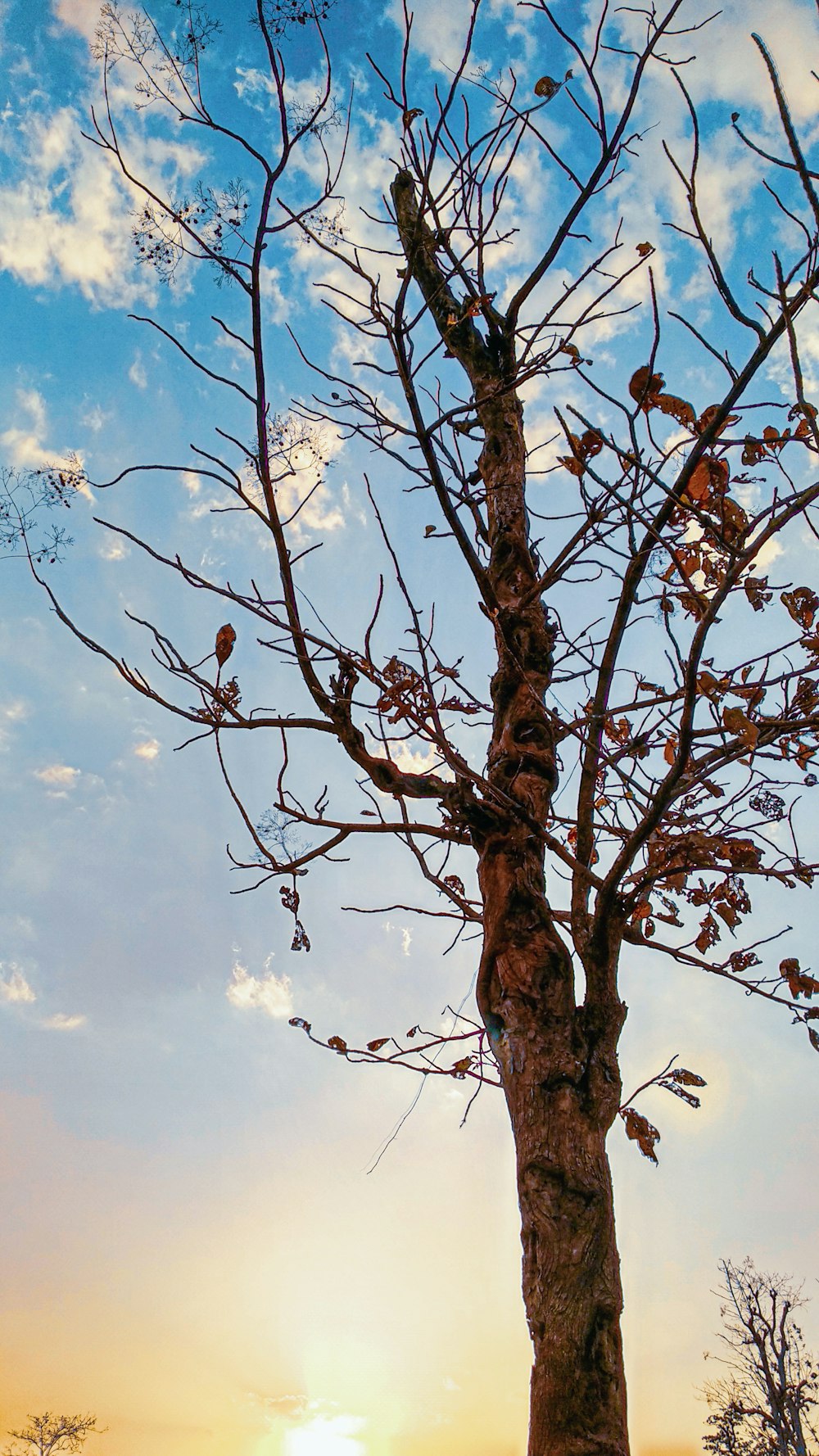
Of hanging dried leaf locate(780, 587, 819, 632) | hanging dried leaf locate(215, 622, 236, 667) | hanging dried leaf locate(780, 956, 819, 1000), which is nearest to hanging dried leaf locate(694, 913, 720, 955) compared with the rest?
hanging dried leaf locate(780, 956, 819, 1000)

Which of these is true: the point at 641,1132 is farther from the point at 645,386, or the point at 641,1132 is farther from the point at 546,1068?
the point at 645,386

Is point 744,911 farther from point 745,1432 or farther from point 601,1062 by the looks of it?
point 745,1432

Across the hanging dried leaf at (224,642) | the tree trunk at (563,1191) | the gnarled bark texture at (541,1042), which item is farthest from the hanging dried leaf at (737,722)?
the hanging dried leaf at (224,642)

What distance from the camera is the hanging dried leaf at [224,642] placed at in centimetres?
223

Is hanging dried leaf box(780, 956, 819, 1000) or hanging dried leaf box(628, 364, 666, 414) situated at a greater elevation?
hanging dried leaf box(628, 364, 666, 414)

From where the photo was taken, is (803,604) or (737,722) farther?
(803,604)

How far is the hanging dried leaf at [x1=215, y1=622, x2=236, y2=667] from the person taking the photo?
7.32 ft

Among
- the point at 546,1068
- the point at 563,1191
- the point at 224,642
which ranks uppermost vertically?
the point at 224,642

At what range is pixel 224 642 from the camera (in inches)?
88.4

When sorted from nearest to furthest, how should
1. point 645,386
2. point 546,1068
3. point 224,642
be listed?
point 645,386
point 546,1068
point 224,642

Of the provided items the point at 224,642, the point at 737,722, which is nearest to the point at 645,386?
the point at 737,722

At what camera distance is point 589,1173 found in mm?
1691

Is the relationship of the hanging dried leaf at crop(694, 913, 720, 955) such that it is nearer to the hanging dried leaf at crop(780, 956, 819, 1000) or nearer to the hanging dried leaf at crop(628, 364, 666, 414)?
the hanging dried leaf at crop(780, 956, 819, 1000)

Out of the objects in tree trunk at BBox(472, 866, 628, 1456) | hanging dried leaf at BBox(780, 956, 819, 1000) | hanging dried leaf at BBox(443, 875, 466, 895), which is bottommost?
tree trunk at BBox(472, 866, 628, 1456)
